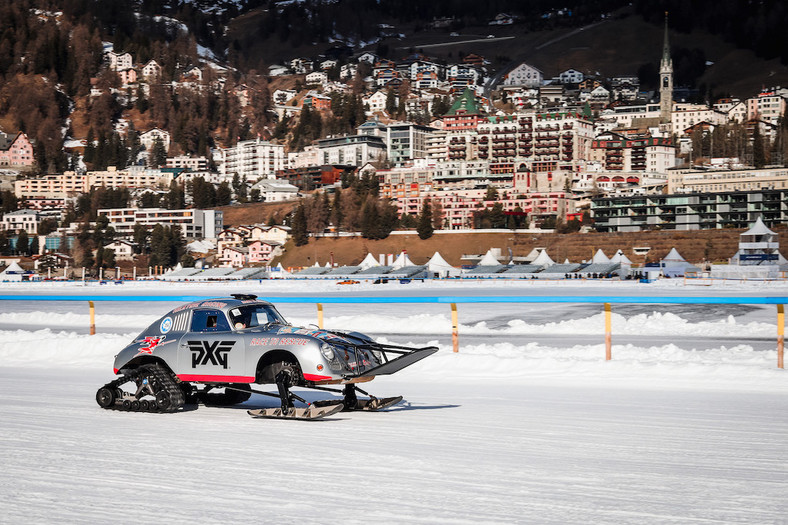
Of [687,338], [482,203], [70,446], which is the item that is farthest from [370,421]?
[482,203]

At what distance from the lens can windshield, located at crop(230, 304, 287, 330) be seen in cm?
1348

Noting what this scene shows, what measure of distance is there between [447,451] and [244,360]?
3936mm

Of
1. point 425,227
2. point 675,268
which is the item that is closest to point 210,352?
point 675,268

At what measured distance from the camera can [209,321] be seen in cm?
1361

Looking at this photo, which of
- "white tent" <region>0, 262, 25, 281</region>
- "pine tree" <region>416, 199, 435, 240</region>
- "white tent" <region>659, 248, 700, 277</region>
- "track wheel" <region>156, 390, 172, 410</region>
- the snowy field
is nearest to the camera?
the snowy field

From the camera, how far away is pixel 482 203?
199 meters

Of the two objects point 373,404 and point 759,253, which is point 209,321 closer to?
point 373,404

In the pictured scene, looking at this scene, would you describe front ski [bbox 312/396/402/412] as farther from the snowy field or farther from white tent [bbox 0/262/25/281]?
white tent [bbox 0/262/25/281]

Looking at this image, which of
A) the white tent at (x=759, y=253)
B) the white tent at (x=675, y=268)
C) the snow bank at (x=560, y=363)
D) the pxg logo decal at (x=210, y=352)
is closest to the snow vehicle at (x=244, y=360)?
the pxg logo decal at (x=210, y=352)

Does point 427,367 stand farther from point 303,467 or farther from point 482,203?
point 482,203

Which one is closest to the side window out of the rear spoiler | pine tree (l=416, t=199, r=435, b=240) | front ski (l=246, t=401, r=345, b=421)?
front ski (l=246, t=401, r=345, b=421)

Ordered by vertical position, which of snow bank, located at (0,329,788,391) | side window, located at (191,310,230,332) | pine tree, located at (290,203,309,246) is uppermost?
pine tree, located at (290,203,309,246)

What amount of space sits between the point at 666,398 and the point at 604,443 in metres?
4.60

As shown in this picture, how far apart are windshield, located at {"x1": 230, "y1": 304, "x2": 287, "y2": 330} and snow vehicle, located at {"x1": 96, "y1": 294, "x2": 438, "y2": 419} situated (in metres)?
0.02
